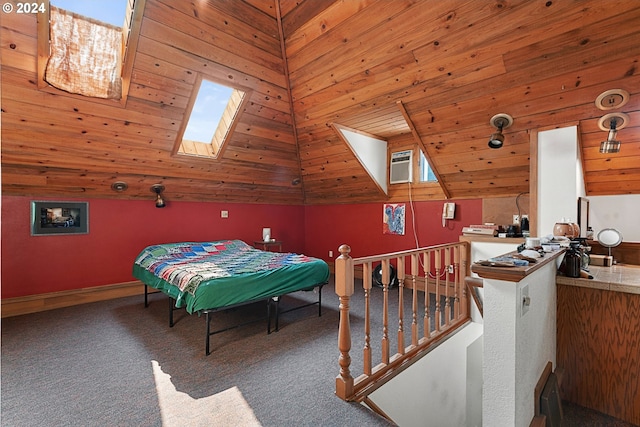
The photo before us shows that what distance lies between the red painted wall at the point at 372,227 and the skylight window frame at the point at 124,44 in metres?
3.65

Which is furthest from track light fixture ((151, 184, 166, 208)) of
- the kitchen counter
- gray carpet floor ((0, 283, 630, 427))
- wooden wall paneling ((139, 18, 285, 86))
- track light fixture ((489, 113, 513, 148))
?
the kitchen counter

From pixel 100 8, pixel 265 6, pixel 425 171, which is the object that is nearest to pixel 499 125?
pixel 425 171

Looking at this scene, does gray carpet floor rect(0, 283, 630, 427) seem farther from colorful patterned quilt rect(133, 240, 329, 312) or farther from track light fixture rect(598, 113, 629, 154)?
track light fixture rect(598, 113, 629, 154)

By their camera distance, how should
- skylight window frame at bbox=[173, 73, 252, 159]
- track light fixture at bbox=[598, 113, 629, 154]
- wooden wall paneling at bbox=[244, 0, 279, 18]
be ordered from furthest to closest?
skylight window frame at bbox=[173, 73, 252, 159] < wooden wall paneling at bbox=[244, 0, 279, 18] < track light fixture at bbox=[598, 113, 629, 154]

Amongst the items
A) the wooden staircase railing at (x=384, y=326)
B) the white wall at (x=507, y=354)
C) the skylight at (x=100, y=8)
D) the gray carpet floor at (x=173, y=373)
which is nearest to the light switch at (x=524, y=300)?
the white wall at (x=507, y=354)

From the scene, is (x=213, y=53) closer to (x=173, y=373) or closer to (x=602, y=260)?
(x=173, y=373)

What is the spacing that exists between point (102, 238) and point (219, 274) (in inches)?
92.5

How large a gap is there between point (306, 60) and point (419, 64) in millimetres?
1290

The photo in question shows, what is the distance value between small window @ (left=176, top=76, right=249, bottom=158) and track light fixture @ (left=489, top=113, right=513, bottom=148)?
274cm

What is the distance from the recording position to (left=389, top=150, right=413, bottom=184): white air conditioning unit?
446cm

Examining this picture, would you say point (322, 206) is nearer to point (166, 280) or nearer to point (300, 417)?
point (166, 280)

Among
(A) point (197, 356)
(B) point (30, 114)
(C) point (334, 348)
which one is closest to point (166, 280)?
(A) point (197, 356)

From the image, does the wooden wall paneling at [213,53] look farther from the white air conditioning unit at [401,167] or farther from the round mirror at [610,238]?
the round mirror at [610,238]

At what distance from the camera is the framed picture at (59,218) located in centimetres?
352
